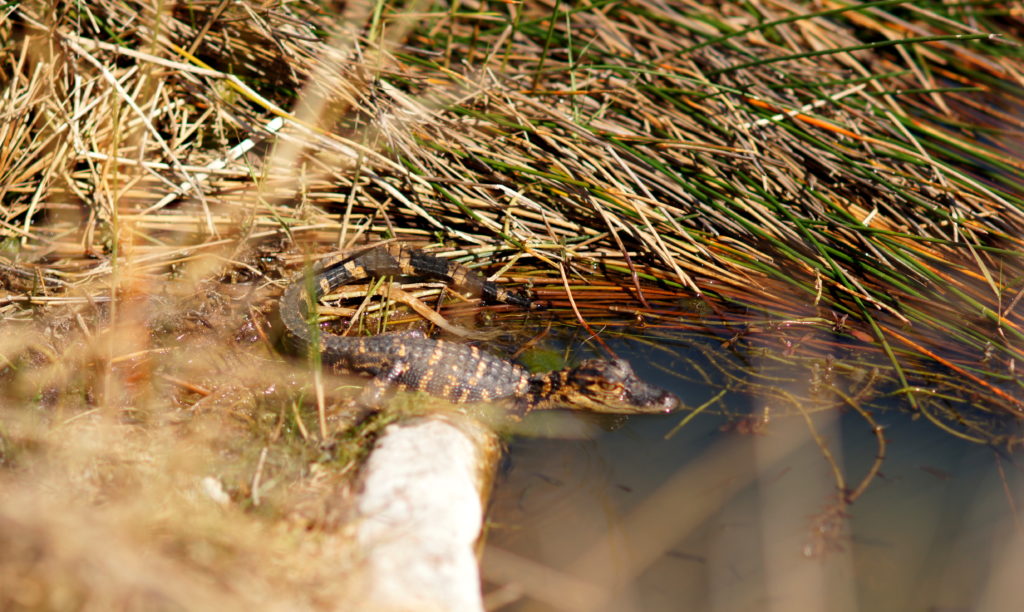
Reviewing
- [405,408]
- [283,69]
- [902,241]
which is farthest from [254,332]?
[902,241]

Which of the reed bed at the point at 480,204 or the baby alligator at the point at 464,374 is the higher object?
the reed bed at the point at 480,204

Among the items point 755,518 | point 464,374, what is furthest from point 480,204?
point 755,518

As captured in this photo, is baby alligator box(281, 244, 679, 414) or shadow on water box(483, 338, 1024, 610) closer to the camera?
shadow on water box(483, 338, 1024, 610)

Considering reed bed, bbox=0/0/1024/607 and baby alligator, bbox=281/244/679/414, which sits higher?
reed bed, bbox=0/0/1024/607

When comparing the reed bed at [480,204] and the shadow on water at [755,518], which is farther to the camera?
the reed bed at [480,204]
